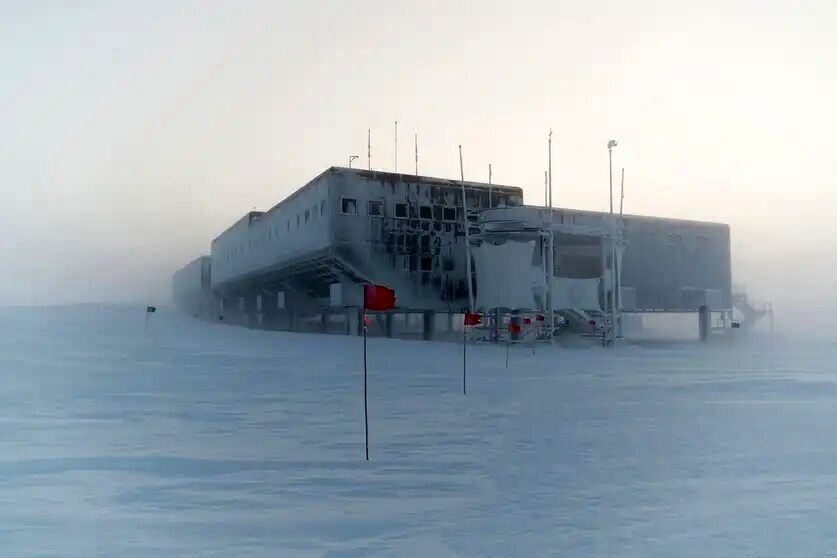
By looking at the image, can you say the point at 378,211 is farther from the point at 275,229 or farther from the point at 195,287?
the point at 195,287

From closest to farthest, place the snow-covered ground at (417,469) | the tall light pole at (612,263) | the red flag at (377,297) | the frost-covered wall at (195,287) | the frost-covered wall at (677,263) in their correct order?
the snow-covered ground at (417,469) → the red flag at (377,297) → the tall light pole at (612,263) → the frost-covered wall at (677,263) → the frost-covered wall at (195,287)

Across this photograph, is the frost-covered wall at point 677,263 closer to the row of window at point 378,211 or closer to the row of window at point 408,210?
the row of window at point 408,210

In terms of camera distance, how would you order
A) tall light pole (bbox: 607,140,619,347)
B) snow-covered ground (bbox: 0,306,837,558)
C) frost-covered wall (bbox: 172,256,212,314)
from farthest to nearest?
1. frost-covered wall (bbox: 172,256,212,314)
2. tall light pole (bbox: 607,140,619,347)
3. snow-covered ground (bbox: 0,306,837,558)

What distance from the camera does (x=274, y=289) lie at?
214 feet

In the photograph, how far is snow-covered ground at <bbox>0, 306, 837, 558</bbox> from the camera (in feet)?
22.7

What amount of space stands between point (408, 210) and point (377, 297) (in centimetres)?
3423

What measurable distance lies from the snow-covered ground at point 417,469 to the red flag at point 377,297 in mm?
2380

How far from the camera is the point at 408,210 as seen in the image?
152ft

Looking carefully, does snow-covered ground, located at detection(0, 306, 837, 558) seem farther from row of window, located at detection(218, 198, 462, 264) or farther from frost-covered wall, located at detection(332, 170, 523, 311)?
row of window, located at detection(218, 198, 462, 264)

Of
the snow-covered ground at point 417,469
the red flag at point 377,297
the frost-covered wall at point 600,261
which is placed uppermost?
the frost-covered wall at point 600,261

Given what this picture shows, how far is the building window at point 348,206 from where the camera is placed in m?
43.9

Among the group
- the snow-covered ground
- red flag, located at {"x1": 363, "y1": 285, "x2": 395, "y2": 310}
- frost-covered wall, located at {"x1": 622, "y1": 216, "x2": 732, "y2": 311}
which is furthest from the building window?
red flag, located at {"x1": 363, "y1": 285, "x2": 395, "y2": 310}

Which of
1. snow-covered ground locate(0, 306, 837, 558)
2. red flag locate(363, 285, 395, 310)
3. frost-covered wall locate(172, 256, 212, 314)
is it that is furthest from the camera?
frost-covered wall locate(172, 256, 212, 314)

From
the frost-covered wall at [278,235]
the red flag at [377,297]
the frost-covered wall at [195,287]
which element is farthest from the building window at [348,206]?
the frost-covered wall at [195,287]
